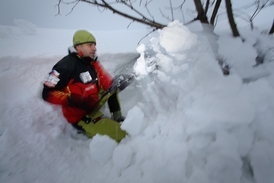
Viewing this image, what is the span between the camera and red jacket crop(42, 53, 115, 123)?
1587 mm

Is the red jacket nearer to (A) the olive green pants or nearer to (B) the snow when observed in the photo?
(A) the olive green pants

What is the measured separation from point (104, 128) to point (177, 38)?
3.84ft

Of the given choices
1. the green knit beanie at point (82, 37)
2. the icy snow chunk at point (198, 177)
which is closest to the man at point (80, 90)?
the green knit beanie at point (82, 37)

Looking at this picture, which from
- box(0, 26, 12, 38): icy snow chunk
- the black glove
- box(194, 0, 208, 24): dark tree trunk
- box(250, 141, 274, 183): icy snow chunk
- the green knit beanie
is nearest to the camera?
box(250, 141, 274, 183): icy snow chunk

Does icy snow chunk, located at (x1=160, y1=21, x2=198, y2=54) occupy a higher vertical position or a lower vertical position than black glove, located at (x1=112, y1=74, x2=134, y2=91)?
higher

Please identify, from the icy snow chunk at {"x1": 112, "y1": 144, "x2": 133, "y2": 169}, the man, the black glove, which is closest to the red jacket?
the man

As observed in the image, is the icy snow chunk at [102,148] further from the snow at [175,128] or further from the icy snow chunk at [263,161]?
the icy snow chunk at [263,161]

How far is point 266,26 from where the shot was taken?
148 cm

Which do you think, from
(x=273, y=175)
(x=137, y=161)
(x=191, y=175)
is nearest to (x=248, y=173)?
(x=273, y=175)

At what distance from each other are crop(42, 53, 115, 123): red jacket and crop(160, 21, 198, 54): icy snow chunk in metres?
0.91

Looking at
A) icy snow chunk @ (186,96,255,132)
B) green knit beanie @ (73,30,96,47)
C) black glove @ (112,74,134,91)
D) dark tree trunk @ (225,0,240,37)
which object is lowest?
black glove @ (112,74,134,91)

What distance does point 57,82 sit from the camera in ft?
5.23

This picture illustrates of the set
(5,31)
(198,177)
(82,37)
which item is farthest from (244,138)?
(5,31)

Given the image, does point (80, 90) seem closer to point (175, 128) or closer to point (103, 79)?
point (103, 79)
